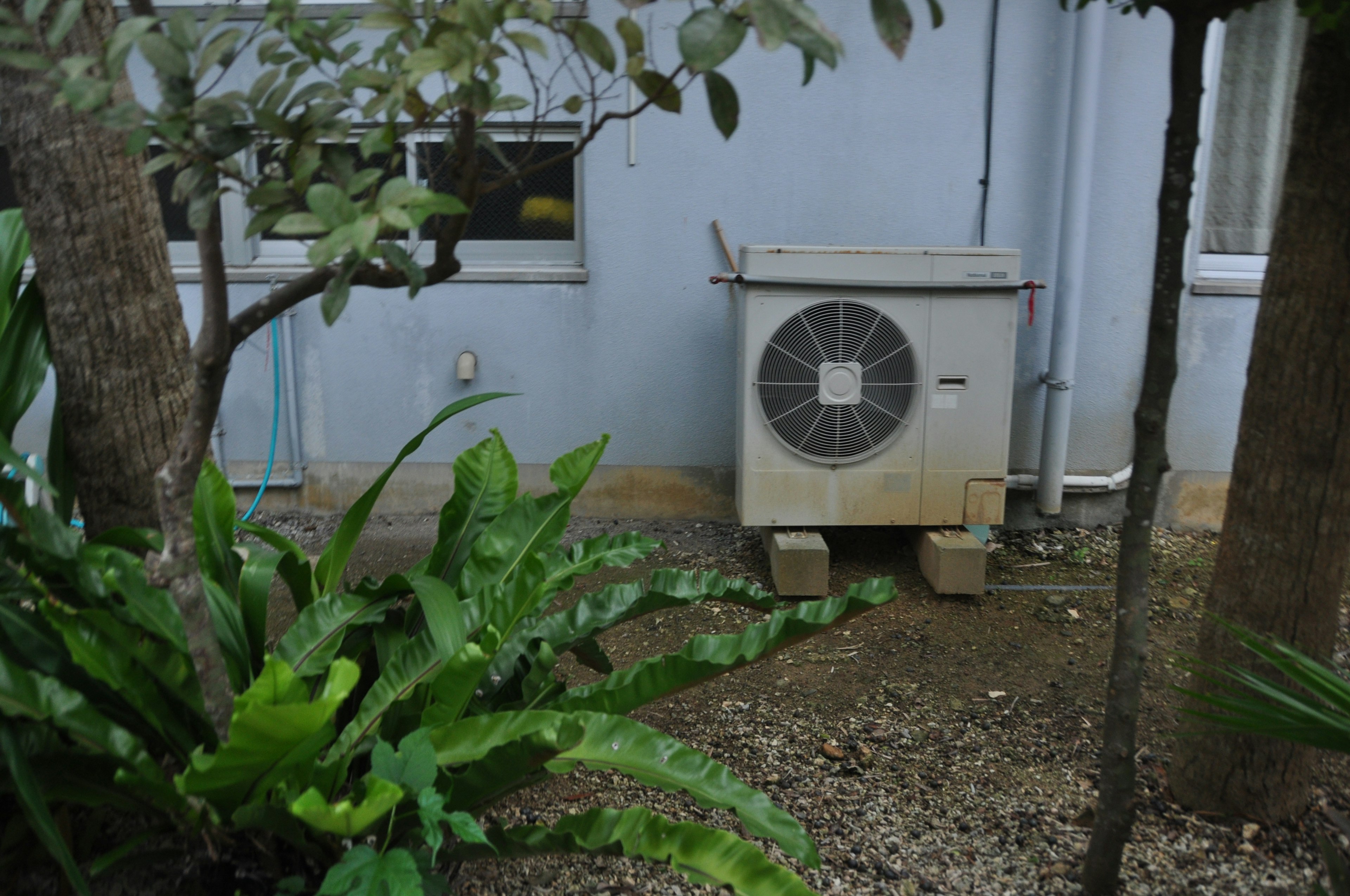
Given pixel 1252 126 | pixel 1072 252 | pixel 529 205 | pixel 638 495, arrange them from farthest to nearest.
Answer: pixel 638 495
pixel 529 205
pixel 1252 126
pixel 1072 252

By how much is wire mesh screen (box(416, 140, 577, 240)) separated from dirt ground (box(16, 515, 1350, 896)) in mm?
1558

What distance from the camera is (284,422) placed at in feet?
14.9

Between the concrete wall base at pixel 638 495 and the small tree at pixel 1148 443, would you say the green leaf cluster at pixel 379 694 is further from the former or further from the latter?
the concrete wall base at pixel 638 495

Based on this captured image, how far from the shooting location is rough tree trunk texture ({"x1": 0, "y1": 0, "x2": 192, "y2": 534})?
208cm

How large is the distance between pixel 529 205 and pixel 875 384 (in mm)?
1899

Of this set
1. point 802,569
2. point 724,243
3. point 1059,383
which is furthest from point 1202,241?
point 802,569

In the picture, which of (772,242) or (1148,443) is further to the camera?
(772,242)

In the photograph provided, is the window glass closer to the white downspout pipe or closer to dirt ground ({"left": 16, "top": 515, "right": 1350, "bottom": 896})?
dirt ground ({"left": 16, "top": 515, "right": 1350, "bottom": 896})

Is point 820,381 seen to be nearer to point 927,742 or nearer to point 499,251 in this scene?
point 927,742

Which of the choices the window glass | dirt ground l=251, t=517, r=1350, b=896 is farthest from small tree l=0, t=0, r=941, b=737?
the window glass

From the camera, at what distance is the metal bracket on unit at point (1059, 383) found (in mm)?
4191

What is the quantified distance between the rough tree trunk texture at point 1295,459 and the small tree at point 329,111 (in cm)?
137

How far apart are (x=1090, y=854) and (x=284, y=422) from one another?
3.87 meters

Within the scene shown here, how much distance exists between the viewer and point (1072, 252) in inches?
162
